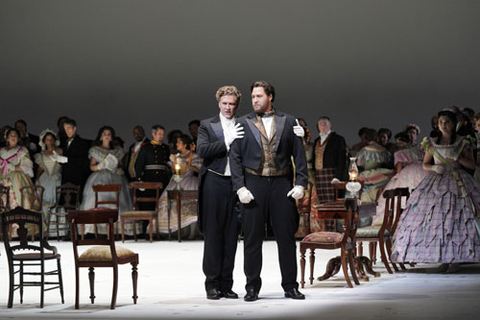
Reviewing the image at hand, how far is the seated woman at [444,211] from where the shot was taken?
21.0ft

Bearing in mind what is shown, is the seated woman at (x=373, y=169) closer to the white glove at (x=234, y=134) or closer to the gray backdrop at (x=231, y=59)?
the gray backdrop at (x=231, y=59)

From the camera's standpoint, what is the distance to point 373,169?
956 cm

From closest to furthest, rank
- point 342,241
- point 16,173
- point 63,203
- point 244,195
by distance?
point 244,195, point 342,241, point 16,173, point 63,203

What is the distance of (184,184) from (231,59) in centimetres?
260

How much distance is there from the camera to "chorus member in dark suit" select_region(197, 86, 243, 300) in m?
5.21

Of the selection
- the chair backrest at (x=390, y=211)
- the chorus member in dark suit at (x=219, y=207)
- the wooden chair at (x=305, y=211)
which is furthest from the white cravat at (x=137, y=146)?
the chorus member in dark suit at (x=219, y=207)

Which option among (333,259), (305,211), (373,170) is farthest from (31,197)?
(333,259)

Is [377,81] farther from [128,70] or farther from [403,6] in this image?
[128,70]

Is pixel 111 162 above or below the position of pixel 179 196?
above

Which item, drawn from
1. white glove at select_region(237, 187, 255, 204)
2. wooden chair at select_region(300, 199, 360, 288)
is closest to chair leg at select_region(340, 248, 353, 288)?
wooden chair at select_region(300, 199, 360, 288)

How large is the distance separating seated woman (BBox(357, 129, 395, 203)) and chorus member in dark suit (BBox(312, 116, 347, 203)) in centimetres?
35

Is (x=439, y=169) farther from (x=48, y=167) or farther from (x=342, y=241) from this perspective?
(x=48, y=167)

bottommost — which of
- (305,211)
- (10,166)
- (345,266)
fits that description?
(345,266)

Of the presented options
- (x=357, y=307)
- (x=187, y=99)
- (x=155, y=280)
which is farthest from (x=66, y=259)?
(x=187, y=99)
